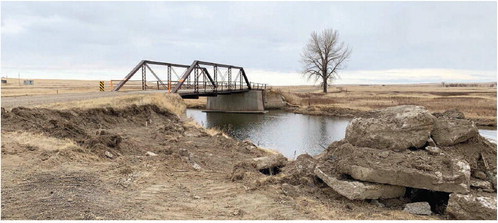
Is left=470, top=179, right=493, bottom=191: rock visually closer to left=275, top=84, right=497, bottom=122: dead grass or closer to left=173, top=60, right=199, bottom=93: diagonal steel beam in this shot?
left=173, top=60, right=199, bottom=93: diagonal steel beam

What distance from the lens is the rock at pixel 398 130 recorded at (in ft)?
27.8

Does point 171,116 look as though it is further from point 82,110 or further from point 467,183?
point 467,183

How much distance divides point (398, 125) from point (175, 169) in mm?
5721

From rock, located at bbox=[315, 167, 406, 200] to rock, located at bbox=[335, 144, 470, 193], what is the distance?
0.16 meters

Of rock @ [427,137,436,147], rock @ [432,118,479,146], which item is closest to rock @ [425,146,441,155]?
rock @ [427,137,436,147]

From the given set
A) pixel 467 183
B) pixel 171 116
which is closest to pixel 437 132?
pixel 467 183

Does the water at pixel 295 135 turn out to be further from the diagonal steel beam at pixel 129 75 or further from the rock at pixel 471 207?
the rock at pixel 471 207

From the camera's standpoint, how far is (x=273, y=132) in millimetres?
29219

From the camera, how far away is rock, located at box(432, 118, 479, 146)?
859 cm

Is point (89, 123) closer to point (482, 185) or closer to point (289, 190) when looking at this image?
point (289, 190)

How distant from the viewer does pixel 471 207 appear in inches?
265

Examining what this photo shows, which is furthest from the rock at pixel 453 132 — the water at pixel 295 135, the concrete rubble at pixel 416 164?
the water at pixel 295 135

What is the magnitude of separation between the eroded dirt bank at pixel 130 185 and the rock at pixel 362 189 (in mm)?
182

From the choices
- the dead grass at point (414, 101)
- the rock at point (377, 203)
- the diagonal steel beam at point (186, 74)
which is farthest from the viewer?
the dead grass at point (414, 101)
